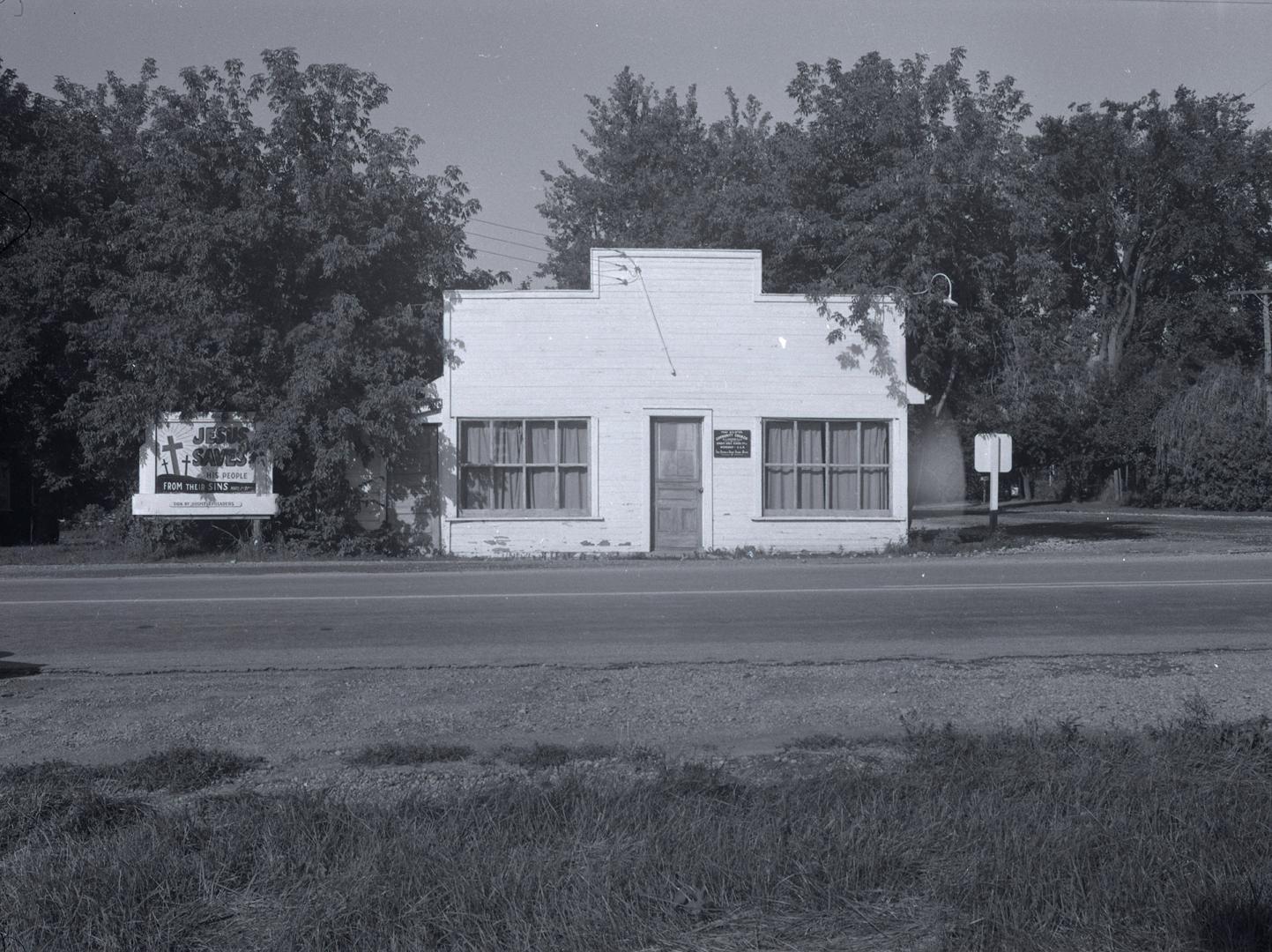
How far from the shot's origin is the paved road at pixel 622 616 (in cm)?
1035

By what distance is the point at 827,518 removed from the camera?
21516mm

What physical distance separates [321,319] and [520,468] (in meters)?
4.28

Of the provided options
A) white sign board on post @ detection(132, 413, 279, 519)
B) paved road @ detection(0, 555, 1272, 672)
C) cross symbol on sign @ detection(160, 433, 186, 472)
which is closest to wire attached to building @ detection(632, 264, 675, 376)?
paved road @ detection(0, 555, 1272, 672)

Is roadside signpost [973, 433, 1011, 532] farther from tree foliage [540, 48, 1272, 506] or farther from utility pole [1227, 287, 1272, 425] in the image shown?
utility pole [1227, 287, 1272, 425]

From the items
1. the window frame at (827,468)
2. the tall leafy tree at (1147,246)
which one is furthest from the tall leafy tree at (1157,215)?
the window frame at (827,468)

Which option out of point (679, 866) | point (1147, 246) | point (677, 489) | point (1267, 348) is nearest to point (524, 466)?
point (677, 489)

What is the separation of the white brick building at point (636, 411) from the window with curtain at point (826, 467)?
0.20 ft

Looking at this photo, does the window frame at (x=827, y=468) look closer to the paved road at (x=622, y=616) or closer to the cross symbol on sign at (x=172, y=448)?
the paved road at (x=622, y=616)

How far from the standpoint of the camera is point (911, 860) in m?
4.88

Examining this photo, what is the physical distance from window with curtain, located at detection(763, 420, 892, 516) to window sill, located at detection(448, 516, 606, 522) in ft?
10.2

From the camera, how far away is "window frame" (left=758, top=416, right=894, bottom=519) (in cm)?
2145

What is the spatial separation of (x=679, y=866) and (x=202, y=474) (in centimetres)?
1789

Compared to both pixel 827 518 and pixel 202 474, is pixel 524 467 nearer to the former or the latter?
pixel 827 518

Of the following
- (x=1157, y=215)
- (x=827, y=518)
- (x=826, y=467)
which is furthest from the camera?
(x=1157, y=215)
